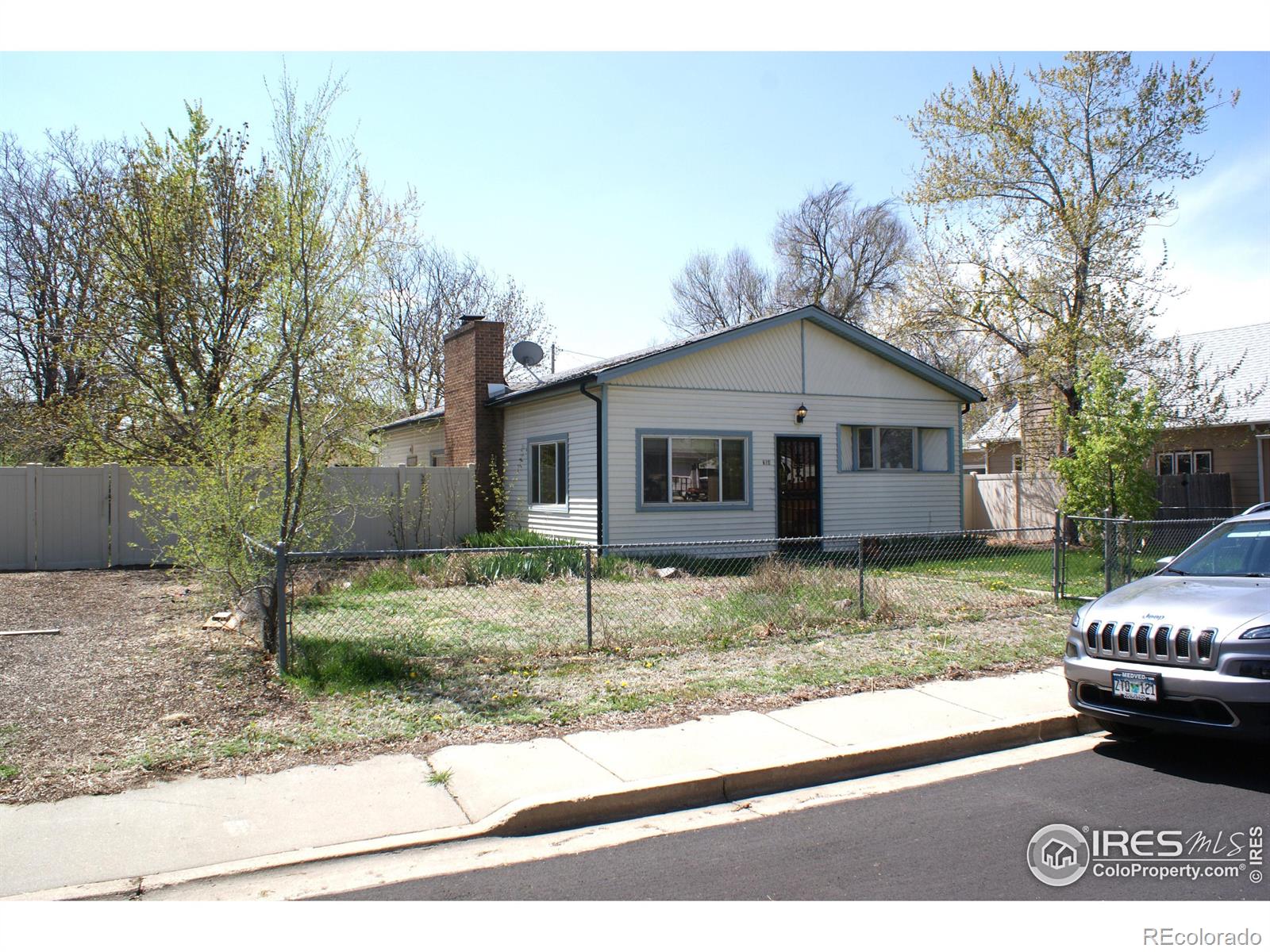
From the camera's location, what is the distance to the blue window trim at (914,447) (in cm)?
1825

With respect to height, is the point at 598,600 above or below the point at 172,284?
below

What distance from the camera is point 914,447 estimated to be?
762 inches

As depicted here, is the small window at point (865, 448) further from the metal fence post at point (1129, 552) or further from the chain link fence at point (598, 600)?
the metal fence post at point (1129, 552)

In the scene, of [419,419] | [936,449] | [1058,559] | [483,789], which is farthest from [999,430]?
[483,789]

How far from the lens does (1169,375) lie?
20.3 meters

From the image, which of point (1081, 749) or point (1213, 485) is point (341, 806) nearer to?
point (1081, 749)

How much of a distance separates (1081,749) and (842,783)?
1917 mm

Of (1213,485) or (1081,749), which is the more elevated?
(1213,485)

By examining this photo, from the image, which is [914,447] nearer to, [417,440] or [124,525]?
[417,440]

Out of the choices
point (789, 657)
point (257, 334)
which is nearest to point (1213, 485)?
point (789, 657)

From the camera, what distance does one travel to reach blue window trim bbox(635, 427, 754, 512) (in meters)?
15.9

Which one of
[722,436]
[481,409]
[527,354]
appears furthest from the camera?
[527,354]

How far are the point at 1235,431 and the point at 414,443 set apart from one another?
21315mm

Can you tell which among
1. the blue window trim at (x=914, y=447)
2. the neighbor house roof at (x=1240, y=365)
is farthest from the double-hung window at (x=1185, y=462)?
the blue window trim at (x=914, y=447)
